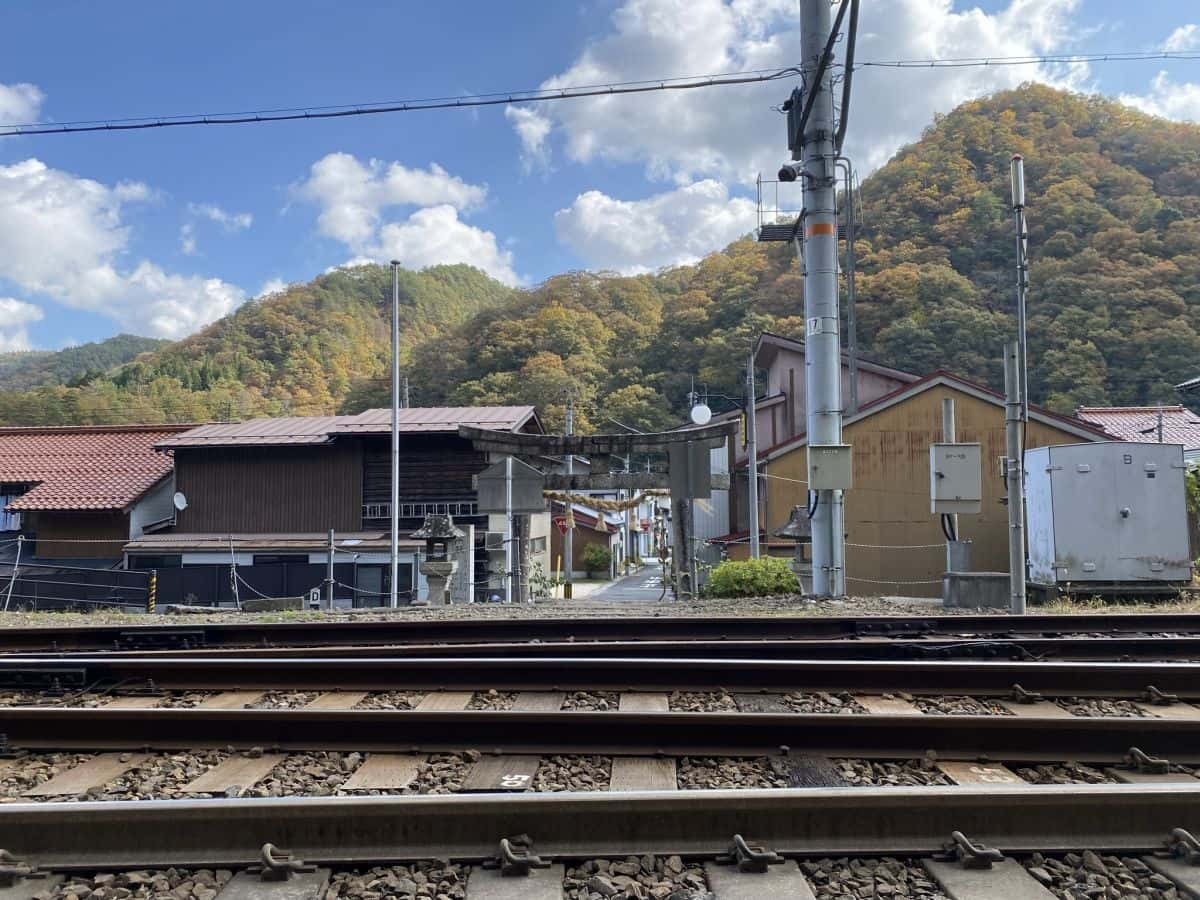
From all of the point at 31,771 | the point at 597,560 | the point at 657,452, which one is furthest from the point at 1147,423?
the point at 31,771

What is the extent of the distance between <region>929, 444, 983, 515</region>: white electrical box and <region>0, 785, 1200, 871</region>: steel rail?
27.3 feet

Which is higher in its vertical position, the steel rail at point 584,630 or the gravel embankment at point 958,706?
the steel rail at point 584,630

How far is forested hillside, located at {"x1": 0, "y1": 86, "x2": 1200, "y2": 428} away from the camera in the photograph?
135 feet

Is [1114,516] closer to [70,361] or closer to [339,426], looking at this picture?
[339,426]

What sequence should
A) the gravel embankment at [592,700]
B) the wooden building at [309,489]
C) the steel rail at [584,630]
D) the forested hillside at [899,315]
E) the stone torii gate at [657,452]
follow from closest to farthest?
1. the gravel embankment at [592,700]
2. the steel rail at [584,630]
3. the stone torii gate at [657,452]
4. the wooden building at [309,489]
5. the forested hillside at [899,315]

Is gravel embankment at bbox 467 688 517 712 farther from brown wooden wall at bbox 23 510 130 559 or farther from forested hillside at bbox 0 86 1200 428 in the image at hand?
forested hillside at bbox 0 86 1200 428

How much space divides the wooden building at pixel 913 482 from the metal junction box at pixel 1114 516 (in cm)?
932

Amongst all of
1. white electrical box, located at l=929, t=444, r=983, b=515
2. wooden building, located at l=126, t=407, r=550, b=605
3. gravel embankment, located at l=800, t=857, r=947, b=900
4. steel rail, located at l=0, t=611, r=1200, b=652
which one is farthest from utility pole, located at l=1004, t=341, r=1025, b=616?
wooden building, located at l=126, t=407, r=550, b=605

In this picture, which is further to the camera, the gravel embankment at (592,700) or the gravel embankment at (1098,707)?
the gravel embankment at (592,700)

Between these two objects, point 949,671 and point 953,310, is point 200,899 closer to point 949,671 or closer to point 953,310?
point 949,671

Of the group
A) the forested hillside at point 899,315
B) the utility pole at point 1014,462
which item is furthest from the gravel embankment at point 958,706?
the forested hillside at point 899,315

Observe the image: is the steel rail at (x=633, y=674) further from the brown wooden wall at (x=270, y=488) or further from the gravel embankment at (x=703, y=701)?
the brown wooden wall at (x=270, y=488)

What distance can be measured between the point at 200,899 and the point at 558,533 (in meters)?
41.0

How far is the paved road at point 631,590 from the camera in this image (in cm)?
2830
